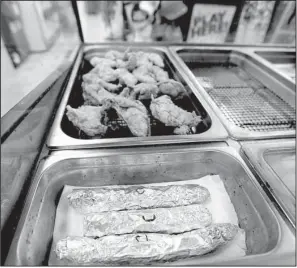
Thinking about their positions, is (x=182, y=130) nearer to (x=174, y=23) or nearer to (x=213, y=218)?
(x=213, y=218)

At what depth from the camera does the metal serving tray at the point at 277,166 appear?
3.90 feet

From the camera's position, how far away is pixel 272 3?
3959 millimetres

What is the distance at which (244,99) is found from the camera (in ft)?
7.30

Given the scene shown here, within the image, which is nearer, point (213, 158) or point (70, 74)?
point (213, 158)

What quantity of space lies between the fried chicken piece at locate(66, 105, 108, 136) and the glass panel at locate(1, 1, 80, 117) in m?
3.59

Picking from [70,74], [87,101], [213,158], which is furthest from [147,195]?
[70,74]

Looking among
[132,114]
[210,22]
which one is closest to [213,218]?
[132,114]

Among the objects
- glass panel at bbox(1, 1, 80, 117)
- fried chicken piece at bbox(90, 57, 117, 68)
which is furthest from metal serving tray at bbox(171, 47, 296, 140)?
glass panel at bbox(1, 1, 80, 117)

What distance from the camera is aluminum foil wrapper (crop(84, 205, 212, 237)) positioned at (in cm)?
116

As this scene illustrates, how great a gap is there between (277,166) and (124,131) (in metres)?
1.14

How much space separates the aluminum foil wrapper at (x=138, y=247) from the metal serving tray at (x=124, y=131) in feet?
1.93

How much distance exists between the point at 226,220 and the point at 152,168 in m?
0.56

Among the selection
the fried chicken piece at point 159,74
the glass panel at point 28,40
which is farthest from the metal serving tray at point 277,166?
the glass panel at point 28,40

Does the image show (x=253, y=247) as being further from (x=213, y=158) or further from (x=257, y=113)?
(x=257, y=113)
